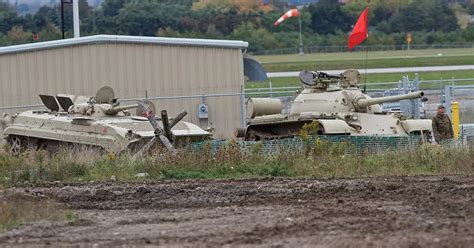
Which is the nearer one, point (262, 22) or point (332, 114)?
point (332, 114)

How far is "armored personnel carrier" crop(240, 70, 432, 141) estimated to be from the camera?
26453mm

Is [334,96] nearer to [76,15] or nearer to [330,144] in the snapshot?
[330,144]

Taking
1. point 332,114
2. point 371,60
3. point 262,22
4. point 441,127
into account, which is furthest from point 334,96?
point 262,22

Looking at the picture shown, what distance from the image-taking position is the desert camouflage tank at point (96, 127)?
82.4 ft

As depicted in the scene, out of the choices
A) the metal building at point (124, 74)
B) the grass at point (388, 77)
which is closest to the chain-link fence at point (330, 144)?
the metal building at point (124, 74)

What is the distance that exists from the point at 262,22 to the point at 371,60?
24.8 metres

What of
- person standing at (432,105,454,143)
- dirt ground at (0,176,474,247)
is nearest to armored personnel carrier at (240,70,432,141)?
person standing at (432,105,454,143)

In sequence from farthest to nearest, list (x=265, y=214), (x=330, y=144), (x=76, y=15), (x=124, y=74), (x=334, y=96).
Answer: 1. (x=76, y=15)
2. (x=124, y=74)
3. (x=334, y=96)
4. (x=330, y=144)
5. (x=265, y=214)

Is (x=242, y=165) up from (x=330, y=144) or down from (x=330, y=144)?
down

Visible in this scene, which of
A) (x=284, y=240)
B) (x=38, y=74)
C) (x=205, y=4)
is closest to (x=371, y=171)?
(x=284, y=240)

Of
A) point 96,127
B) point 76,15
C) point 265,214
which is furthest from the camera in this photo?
point 76,15

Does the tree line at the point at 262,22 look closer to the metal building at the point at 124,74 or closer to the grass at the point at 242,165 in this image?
the metal building at the point at 124,74

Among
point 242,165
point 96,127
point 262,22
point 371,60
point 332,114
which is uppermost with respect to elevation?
point 262,22

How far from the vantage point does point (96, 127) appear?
26.1 metres
